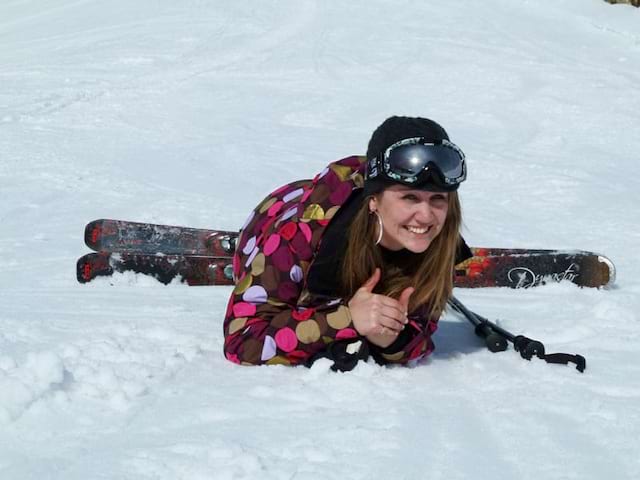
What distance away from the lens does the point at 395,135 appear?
10.1 feet

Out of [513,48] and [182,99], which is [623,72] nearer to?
[513,48]

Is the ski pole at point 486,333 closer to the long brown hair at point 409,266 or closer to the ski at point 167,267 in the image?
the long brown hair at point 409,266

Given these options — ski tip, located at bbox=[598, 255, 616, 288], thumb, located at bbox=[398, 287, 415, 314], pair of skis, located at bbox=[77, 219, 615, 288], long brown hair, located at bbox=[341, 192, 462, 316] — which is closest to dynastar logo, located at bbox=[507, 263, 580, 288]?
pair of skis, located at bbox=[77, 219, 615, 288]

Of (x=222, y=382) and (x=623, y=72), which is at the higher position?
Result: (x=623, y=72)

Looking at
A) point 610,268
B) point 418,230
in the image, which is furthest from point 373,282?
point 610,268

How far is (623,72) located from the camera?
10617 mm

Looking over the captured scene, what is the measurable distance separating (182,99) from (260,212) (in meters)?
5.83

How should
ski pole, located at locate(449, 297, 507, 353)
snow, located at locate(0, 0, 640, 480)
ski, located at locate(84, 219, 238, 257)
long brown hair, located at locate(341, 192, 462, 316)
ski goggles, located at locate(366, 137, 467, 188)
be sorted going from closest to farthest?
snow, located at locate(0, 0, 640, 480) < ski goggles, located at locate(366, 137, 467, 188) < long brown hair, located at locate(341, 192, 462, 316) < ski pole, located at locate(449, 297, 507, 353) < ski, located at locate(84, 219, 238, 257)

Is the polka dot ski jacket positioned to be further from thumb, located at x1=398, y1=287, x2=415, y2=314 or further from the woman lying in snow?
thumb, located at x1=398, y1=287, x2=415, y2=314

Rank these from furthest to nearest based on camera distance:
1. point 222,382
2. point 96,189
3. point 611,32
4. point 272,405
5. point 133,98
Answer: point 611,32 → point 133,98 → point 96,189 → point 222,382 → point 272,405

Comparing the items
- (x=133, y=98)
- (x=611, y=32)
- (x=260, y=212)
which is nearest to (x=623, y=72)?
(x=611, y=32)

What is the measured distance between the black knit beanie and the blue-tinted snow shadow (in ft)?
2.81

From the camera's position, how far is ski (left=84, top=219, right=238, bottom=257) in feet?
16.6

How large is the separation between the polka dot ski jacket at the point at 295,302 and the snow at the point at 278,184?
9cm
